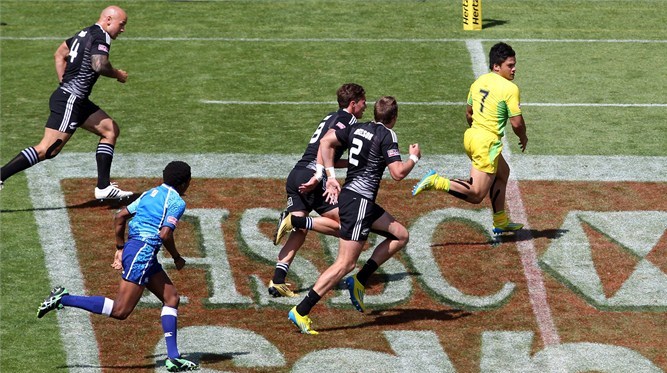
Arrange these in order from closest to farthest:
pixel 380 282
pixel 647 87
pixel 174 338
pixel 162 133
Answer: pixel 174 338
pixel 380 282
pixel 162 133
pixel 647 87

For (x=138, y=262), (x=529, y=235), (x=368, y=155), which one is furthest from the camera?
(x=529, y=235)

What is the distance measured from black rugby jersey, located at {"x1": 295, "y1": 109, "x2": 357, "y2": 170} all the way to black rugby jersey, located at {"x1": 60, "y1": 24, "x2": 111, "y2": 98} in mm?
3622

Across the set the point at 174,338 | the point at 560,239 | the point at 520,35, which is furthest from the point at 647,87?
the point at 174,338

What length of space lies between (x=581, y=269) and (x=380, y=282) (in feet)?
8.09

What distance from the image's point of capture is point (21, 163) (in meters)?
17.4

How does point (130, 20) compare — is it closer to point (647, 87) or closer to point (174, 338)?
point (647, 87)

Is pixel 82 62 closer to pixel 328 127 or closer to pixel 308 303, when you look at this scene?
pixel 328 127

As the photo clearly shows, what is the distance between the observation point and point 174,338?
13.1m

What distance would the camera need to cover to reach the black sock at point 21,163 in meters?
17.3

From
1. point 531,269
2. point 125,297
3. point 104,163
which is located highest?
point 125,297

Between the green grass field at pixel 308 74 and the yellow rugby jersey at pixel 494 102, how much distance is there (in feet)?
11.1

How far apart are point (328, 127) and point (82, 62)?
429cm

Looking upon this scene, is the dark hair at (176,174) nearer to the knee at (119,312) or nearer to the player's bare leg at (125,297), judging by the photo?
the player's bare leg at (125,297)

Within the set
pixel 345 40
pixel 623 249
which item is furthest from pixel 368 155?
pixel 345 40
